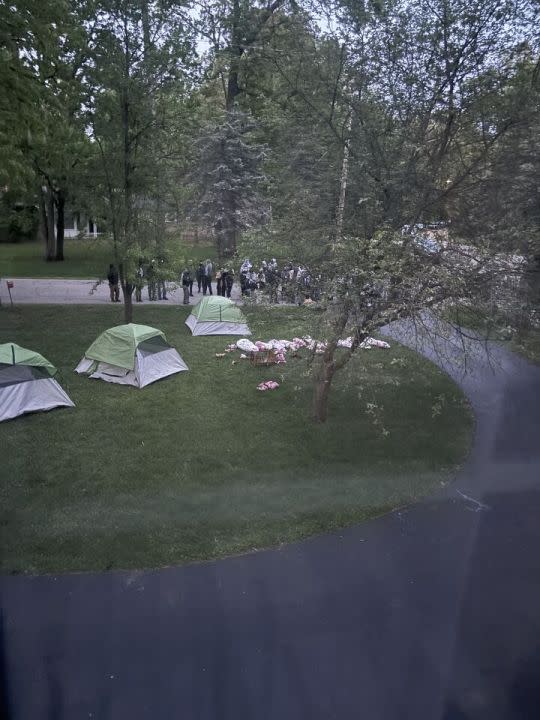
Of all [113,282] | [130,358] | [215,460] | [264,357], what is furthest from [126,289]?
[215,460]

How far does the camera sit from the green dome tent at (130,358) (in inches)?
441

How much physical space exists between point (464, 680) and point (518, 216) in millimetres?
5527

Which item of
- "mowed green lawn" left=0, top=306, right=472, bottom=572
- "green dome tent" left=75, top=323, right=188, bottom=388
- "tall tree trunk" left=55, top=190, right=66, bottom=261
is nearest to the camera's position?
"mowed green lawn" left=0, top=306, right=472, bottom=572

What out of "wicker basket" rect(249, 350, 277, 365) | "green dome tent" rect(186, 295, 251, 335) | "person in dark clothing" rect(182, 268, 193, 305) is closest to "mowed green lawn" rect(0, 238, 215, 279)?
"person in dark clothing" rect(182, 268, 193, 305)

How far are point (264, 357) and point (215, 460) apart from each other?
4.67 m

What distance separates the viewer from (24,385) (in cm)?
941

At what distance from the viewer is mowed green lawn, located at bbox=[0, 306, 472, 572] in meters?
6.31

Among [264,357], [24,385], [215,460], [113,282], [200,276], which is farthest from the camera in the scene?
[200,276]

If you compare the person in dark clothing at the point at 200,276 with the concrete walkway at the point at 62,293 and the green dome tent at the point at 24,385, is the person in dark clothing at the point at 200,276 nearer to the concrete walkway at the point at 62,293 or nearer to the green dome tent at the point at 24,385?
the concrete walkway at the point at 62,293

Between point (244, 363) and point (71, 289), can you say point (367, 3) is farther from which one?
point (71, 289)

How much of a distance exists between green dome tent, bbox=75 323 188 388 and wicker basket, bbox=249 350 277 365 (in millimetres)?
1688

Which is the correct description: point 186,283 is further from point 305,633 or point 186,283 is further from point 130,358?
point 305,633

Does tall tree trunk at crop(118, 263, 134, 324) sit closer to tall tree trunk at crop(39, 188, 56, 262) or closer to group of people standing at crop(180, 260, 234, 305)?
group of people standing at crop(180, 260, 234, 305)

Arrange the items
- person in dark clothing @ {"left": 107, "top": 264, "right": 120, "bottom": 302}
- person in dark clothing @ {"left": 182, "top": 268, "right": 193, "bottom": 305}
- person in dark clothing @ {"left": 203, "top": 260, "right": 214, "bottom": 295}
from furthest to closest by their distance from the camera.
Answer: person in dark clothing @ {"left": 203, "top": 260, "right": 214, "bottom": 295} < person in dark clothing @ {"left": 182, "top": 268, "right": 193, "bottom": 305} < person in dark clothing @ {"left": 107, "top": 264, "right": 120, "bottom": 302}
